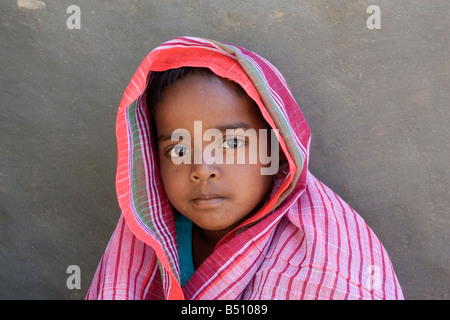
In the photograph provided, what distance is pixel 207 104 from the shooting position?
1.38 metres

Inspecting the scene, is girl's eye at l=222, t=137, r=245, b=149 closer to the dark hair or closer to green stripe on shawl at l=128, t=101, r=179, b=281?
the dark hair

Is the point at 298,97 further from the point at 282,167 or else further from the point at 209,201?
the point at 209,201

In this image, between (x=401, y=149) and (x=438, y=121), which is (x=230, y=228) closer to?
(x=401, y=149)

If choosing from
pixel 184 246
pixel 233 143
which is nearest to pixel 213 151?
pixel 233 143

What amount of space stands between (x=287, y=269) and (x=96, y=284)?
0.53m

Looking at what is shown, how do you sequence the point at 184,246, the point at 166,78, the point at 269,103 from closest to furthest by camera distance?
the point at 269,103
the point at 166,78
the point at 184,246

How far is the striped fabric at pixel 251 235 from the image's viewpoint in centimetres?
136

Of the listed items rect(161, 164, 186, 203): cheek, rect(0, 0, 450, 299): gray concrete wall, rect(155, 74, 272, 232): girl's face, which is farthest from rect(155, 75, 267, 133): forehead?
rect(0, 0, 450, 299): gray concrete wall

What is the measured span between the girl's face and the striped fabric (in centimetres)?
6

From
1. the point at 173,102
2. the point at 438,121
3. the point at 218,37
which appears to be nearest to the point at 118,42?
the point at 218,37

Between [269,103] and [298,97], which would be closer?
[269,103]

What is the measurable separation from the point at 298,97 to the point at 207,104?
43cm

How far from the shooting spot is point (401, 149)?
5.54ft

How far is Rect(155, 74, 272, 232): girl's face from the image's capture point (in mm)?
1388
